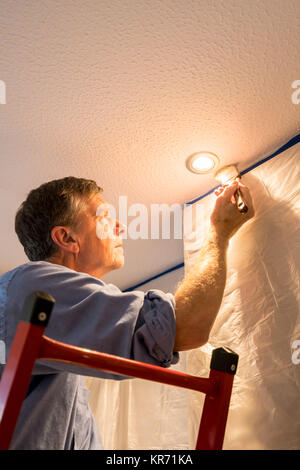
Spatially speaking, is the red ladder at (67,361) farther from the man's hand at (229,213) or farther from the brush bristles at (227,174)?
the brush bristles at (227,174)

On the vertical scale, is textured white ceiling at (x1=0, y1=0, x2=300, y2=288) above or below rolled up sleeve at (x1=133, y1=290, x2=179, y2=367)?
above

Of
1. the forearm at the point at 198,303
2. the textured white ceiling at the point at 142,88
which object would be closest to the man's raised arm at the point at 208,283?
the forearm at the point at 198,303

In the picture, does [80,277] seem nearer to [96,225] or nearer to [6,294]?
[6,294]

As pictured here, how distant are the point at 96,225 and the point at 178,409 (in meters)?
0.87

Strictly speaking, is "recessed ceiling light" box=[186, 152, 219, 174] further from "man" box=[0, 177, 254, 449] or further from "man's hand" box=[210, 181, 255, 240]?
"man" box=[0, 177, 254, 449]

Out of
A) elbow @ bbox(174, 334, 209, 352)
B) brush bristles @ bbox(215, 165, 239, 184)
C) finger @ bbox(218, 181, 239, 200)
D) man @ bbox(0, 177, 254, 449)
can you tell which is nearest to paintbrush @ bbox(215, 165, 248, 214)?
brush bristles @ bbox(215, 165, 239, 184)

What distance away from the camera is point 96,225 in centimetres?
106

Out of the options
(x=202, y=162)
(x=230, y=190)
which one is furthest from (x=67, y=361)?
(x=202, y=162)

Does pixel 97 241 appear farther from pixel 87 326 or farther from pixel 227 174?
pixel 227 174

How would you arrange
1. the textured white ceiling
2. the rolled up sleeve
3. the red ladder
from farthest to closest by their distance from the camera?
the textured white ceiling → the rolled up sleeve → the red ladder

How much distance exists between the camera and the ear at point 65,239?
982 millimetres

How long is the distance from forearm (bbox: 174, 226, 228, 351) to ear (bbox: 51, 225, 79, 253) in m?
0.36

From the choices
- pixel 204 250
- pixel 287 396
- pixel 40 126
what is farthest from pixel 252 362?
pixel 40 126

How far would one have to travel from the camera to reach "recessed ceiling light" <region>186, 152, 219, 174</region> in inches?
48.4
